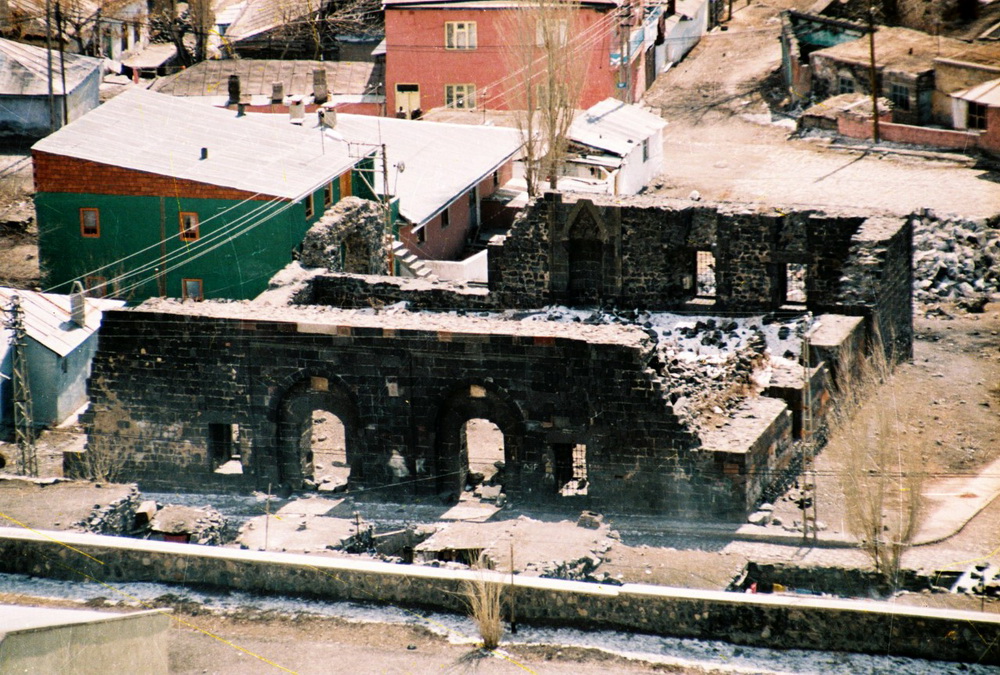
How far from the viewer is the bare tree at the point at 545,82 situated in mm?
45500

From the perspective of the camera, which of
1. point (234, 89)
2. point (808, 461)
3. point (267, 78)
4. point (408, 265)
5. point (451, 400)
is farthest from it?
point (267, 78)

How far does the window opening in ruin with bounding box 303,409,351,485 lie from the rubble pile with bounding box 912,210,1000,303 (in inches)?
572

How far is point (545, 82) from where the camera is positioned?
46094mm

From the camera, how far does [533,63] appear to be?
158 ft

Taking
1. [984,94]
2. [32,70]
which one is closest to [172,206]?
[32,70]

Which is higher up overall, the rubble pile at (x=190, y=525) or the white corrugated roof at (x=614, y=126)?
the white corrugated roof at (x=614, y=126)

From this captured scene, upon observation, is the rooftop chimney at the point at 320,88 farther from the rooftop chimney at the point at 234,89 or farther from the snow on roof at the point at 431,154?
the snow on roof at the point at 431,154

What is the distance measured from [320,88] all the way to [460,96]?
5.13m

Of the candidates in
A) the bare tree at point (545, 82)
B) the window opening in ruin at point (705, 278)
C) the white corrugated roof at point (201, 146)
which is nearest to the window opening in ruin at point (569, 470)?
the window opening in ruin at point (705, 278)

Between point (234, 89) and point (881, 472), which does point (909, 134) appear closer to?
point (234, 89)

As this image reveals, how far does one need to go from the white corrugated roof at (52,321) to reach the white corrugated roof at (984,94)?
2592 cm

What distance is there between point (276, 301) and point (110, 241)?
28.9 feet

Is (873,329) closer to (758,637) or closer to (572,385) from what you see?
(572,385)

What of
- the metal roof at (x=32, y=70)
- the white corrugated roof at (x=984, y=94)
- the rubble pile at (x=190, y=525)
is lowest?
the rubble pile at (x=190, y=525)
